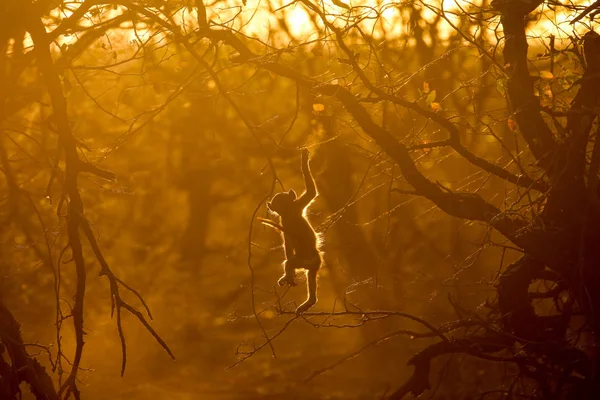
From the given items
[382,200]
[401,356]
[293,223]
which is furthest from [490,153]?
[293,223]

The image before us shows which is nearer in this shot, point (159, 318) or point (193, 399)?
point (193, 399)

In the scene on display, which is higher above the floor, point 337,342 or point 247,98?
point 247,98

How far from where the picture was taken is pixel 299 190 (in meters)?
21.9

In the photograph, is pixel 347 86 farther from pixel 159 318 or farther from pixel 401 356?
pixel 159 318

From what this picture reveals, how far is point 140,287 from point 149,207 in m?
2.76

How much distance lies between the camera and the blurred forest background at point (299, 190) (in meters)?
4.75

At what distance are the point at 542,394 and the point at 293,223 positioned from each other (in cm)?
224

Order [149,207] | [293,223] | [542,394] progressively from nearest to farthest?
[293,223] → [542,394] → [149,207]

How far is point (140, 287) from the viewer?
2714 centimetres

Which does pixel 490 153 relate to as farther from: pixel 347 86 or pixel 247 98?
pixel 347 86

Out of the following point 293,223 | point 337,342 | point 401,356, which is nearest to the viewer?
point 293,223

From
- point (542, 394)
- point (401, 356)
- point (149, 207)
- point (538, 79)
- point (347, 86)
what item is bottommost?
point (401, 356)

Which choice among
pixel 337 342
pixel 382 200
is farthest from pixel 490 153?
pixel 337 342

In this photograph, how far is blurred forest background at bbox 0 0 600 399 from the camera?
15.6ft
